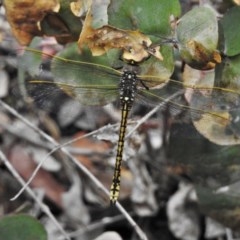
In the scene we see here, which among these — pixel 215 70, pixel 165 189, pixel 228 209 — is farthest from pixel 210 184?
pixel 215 70

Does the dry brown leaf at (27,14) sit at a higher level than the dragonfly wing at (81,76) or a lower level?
higher

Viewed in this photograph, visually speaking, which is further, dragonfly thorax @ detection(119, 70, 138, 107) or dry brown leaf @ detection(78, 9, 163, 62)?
dragonfly thorax @ detection(119, 70, 138, 107)

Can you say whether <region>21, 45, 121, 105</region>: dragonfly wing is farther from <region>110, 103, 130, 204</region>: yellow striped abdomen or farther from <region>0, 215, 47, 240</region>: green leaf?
<region>0, 215, 47, 240</region>: green leaf

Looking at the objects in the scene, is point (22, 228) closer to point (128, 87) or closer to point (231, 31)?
A: point (128, 87)

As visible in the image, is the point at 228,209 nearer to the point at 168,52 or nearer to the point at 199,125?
the point at 199,125

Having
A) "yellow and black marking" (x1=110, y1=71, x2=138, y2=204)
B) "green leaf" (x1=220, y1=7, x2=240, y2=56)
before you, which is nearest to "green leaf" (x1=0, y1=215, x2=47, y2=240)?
"yellow and black marking" (x1=110, y1=71, x2=138, y2=204)

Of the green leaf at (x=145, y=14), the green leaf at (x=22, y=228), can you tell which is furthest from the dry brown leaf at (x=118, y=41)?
the green leaf at (x=22, y=228)

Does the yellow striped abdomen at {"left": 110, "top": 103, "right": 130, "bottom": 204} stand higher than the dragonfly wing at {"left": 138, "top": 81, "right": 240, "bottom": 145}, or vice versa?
the dragonfly wing at {"left": 138, "top": 81, "right": 240, "bottom": 145}

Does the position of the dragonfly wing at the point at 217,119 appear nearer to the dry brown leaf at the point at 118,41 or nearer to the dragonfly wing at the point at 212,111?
the dragonfly wing at the point at 212,111
